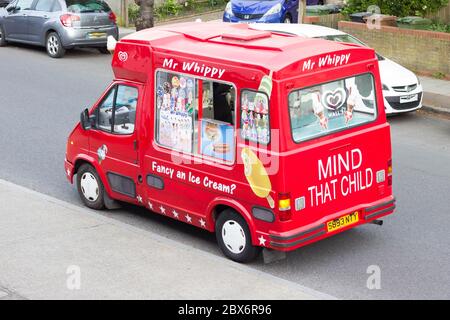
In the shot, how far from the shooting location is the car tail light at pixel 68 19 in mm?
21641

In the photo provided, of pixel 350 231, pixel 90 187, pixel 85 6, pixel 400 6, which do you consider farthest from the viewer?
pixel 400 6

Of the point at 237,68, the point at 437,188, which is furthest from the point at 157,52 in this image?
the point at 437,188

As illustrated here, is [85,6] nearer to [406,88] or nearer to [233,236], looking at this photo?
[406,88]

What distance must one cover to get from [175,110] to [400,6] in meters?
13.5

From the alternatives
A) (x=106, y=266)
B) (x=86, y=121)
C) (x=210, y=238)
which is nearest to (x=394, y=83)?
(x=210, y=238)

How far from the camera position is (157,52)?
1029 cm

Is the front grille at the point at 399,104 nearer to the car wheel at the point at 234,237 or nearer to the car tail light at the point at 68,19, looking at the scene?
the car wheel at the point at 234,237

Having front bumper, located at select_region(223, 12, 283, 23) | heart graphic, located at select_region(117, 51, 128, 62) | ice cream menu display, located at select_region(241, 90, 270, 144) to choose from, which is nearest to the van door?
heart graphic, located at select_region(117, 51, 128, 62)

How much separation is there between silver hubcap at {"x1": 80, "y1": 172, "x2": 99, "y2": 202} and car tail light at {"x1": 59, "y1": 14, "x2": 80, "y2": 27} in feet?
34.6

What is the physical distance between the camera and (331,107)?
9.69 meters

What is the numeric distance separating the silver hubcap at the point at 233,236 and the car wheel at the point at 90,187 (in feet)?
7.50

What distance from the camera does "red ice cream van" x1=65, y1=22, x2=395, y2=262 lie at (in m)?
9.25

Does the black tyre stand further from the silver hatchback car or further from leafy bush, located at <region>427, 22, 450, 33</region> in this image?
leafy bush, located at <region>427, 22, 450, 33</region>

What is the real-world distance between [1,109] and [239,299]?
9.54 meters
